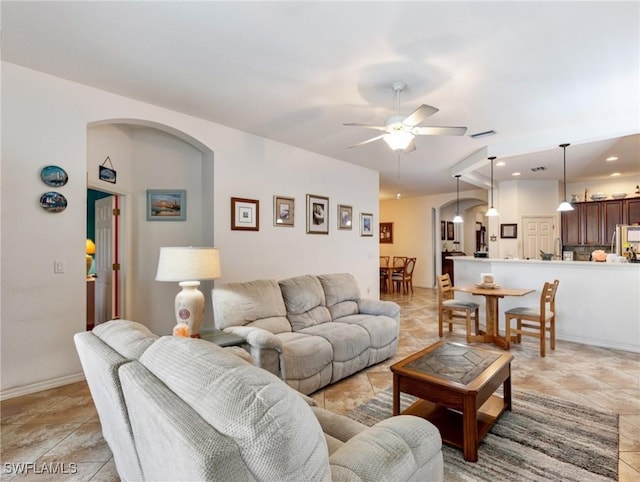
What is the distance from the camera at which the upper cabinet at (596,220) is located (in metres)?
6.37

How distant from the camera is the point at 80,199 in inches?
121

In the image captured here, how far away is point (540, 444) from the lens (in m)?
2.13

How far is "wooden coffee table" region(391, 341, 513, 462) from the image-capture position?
1975mm

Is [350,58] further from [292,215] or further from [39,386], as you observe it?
[39,386]

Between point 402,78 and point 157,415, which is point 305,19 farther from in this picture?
point 157,415

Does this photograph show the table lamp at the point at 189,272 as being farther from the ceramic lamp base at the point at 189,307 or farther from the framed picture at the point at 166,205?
the framed picture at the point at 166,205

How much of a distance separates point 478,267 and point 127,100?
5190 mm

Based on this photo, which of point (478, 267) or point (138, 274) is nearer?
point (138, 274)

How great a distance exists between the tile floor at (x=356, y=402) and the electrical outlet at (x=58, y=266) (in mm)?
1017

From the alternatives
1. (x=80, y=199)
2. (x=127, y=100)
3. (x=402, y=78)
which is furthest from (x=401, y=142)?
(x=80, y=199)

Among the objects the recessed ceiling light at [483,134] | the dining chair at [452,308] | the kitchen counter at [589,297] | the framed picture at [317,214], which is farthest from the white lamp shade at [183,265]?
the kitchen counter at [589,297]

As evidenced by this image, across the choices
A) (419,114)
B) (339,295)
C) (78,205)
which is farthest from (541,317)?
(78,205)

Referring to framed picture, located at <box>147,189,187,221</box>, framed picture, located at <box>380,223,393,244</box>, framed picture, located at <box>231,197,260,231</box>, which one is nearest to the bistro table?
framed picture, located at <box>231,197,260,231</box>

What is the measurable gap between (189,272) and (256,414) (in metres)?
1.97
